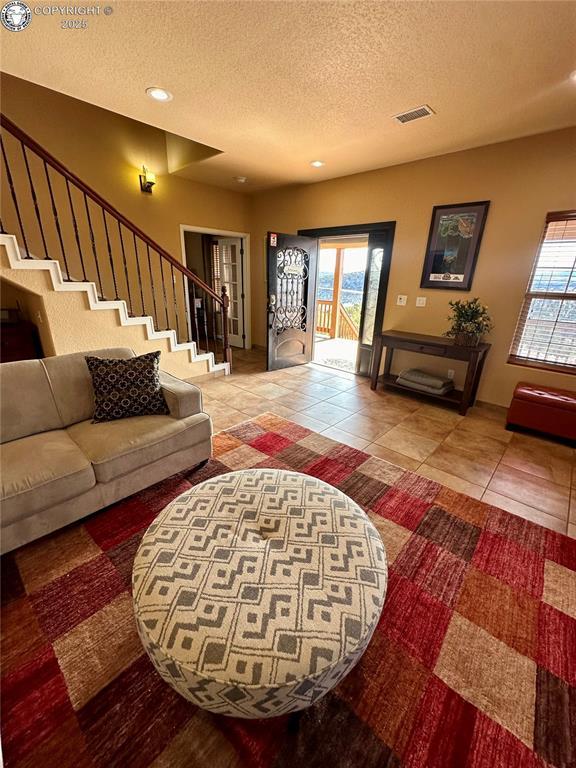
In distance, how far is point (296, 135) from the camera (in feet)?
9.80

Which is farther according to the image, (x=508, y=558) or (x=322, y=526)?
(x=508, y=558)

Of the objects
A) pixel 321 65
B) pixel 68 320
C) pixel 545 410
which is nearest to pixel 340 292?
pixel 545 410

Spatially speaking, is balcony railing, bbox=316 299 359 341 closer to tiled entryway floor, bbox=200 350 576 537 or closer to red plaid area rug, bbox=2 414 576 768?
tiled entryway floor, bbox=200 350 576 537

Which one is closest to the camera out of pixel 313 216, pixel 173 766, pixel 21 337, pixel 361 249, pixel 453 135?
pixel 173 766

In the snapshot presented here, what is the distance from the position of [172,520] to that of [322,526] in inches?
24.9

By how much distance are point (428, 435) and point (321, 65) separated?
3.02m

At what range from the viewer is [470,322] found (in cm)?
329

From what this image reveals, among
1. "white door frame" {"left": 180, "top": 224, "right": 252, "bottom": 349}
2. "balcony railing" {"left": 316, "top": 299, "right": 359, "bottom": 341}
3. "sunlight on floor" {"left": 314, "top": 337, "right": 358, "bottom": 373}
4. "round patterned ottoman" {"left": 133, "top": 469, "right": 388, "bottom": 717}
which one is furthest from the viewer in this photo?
"balcony railing" {"left": 316, "top": 299, "right": 359, "bottom": 341}

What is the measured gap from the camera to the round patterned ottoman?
840 millimetres

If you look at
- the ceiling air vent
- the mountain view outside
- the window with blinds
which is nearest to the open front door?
the ceiling air vent

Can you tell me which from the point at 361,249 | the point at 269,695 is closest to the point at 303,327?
the point at 361,249

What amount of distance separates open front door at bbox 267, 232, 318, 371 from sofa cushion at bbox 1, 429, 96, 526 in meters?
3.29

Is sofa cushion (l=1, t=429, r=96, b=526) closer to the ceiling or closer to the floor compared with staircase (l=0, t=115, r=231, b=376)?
closer to the floor

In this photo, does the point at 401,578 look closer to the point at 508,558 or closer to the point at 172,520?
the point at 508,558
